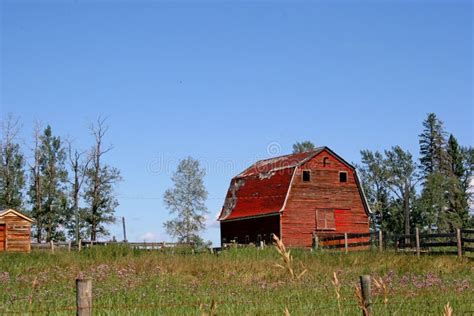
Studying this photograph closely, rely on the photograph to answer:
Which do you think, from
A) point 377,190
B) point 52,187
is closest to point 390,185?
point 377,190

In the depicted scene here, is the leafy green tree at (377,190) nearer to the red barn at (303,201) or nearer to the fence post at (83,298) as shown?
the red barn at (303,201)

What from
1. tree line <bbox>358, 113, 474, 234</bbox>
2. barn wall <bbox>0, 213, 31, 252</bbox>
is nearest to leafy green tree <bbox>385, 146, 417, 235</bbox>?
tree line <bbox>358, 113, 474, 234</bbox>

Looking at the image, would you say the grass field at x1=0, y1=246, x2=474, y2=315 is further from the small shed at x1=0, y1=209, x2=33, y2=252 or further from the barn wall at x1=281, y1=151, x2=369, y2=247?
the small shed at x1=0, y1=209, x2=33, y2=252

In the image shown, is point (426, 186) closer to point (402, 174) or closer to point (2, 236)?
point (402, 174)

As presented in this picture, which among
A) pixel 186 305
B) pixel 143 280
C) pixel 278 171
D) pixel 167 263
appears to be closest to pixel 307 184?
pixel 278 171

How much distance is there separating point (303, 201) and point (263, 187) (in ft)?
12.2

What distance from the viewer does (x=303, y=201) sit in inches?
1905

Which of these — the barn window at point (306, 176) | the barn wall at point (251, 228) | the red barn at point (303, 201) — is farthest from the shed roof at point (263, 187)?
the barn window at point (306, 176)

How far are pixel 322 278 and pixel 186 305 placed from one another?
29.6 ft

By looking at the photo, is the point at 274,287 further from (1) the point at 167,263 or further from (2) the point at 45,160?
(2) the point at 45,160

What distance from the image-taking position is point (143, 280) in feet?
60.1

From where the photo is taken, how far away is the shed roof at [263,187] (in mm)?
48500

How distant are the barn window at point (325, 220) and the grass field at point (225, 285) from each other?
17.2m

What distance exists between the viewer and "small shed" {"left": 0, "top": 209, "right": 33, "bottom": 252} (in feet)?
144
